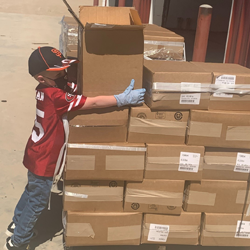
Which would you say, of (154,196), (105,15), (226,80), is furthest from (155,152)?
(105,15)

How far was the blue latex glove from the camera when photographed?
2.20 meters

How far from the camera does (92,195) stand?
2.41 metres

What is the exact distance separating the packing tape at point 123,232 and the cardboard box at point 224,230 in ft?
1.64

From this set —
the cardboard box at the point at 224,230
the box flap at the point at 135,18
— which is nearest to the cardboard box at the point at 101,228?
the cardboard box at the point at 224,230

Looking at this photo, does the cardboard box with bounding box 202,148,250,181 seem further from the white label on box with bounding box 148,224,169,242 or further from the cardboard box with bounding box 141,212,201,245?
the white label on box with bounding box 148,224,169,242

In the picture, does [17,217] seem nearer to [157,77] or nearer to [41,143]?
[41,143]

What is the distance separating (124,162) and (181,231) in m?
0.71

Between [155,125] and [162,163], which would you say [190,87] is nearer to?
[155,125]

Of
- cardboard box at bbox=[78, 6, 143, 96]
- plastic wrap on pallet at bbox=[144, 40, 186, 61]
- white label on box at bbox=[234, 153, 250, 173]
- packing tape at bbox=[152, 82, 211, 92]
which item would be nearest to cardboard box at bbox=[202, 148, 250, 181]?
white label on box at bbox=[234, 153, 250, 173]

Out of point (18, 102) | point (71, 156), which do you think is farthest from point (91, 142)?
point (18, 102)

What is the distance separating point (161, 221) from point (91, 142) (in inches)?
31.4

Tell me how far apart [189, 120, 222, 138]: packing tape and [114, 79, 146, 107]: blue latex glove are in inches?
15.5

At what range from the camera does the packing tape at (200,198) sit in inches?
96.8

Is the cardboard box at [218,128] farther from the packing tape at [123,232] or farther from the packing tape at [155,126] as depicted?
the packing tape at [123,232]
